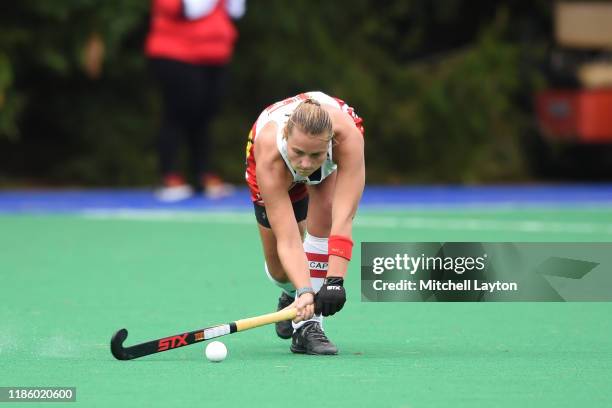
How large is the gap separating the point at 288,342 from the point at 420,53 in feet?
35.8

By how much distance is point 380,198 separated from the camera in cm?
1338

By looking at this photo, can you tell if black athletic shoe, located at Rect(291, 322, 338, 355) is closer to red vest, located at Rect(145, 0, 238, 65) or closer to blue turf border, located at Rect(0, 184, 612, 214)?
blue turf border, located at Rect(0, 184, 612, 214)

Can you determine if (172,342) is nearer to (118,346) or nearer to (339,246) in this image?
(118,346)

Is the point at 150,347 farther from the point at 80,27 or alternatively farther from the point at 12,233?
the point at 80,27

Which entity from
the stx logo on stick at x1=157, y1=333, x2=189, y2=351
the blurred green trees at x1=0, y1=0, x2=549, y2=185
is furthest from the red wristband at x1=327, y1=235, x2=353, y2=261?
the blurred green trees at x1=0, y1=0, x2=549, y2=185

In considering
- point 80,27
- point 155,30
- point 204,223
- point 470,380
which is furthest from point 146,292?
point 80,27

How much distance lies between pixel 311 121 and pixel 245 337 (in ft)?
3.88

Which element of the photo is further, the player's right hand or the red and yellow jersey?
the red and yellow jersey

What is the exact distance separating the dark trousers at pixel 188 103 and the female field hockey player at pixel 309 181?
6.49 m

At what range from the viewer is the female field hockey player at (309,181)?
5301 millimetres

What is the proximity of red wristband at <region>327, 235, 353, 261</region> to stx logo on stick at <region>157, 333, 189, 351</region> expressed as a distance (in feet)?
2.12

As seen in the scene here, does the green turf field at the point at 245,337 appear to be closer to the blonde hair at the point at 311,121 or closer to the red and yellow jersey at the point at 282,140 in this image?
the red and yellow jersey at the point at 282,140

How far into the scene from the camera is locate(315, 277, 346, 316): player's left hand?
212 inches

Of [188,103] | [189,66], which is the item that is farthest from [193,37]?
[188,103]
